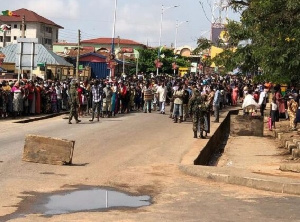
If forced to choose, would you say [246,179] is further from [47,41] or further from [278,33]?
[47,41]

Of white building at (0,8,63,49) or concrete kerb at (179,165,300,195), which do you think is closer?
concrete kerb at (179,165,300,195)

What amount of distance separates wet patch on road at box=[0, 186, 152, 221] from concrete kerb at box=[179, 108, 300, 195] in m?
2.34

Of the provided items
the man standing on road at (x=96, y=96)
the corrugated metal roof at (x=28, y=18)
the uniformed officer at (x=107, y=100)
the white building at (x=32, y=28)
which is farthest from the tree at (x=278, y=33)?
the corrugated metal roof at (x=28, y=18)

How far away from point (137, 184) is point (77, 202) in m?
2.23

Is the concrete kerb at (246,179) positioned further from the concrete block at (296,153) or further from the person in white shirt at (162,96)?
the person in white shirt at (162,96)

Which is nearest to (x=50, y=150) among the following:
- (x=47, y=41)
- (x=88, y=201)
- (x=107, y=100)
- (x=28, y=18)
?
(x=88, y=201)

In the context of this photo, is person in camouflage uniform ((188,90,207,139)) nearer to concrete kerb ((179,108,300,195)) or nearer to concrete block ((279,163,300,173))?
concrete block ((279,163,300,173))

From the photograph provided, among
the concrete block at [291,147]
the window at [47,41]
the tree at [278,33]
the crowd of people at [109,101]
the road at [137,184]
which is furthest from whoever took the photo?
the window at [47,41]

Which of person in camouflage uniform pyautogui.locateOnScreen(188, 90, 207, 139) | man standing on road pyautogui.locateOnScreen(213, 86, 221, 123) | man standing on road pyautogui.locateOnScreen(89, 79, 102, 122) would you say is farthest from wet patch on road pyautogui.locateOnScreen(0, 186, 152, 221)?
man standing on road pyautogui.locateOnScreen(213, 86, 221, 123)

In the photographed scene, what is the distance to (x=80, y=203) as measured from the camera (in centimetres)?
931

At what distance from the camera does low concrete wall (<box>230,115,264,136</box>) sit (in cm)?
2609

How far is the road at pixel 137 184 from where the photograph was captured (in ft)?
28.8

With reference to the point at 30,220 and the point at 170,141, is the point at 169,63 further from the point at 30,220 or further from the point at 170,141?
the point at 30,220

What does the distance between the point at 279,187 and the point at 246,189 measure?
582mm
